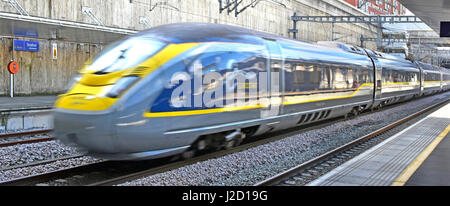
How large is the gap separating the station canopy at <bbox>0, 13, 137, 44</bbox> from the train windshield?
29.0 ft

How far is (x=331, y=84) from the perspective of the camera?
458 inches

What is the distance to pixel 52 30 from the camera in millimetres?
16953

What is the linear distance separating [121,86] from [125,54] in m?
0.83

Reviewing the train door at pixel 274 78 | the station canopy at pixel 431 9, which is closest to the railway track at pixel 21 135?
the train door at pixel 274 78

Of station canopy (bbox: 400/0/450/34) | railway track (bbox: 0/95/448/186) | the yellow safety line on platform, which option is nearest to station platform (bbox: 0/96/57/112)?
railway track (bbox: 0/95/448/186)

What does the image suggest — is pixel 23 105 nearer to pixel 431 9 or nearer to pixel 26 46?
pixel 26 46

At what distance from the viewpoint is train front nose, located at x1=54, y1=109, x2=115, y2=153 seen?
227 inches

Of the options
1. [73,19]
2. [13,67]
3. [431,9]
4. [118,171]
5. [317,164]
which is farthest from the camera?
[73,19]

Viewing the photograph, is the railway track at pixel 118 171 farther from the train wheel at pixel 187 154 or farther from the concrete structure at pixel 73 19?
the concrete structure at pixel 73 19

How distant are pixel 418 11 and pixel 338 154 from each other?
15.2 m

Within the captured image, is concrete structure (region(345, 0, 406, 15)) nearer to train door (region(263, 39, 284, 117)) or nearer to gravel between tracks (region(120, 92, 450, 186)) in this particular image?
gravel between tracks (region(120, 92, 450, 186))

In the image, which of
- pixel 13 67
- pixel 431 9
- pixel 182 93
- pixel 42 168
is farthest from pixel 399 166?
pixel 13 67

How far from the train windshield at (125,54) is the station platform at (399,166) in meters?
3.24

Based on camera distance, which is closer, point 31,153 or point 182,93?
point 182,93
